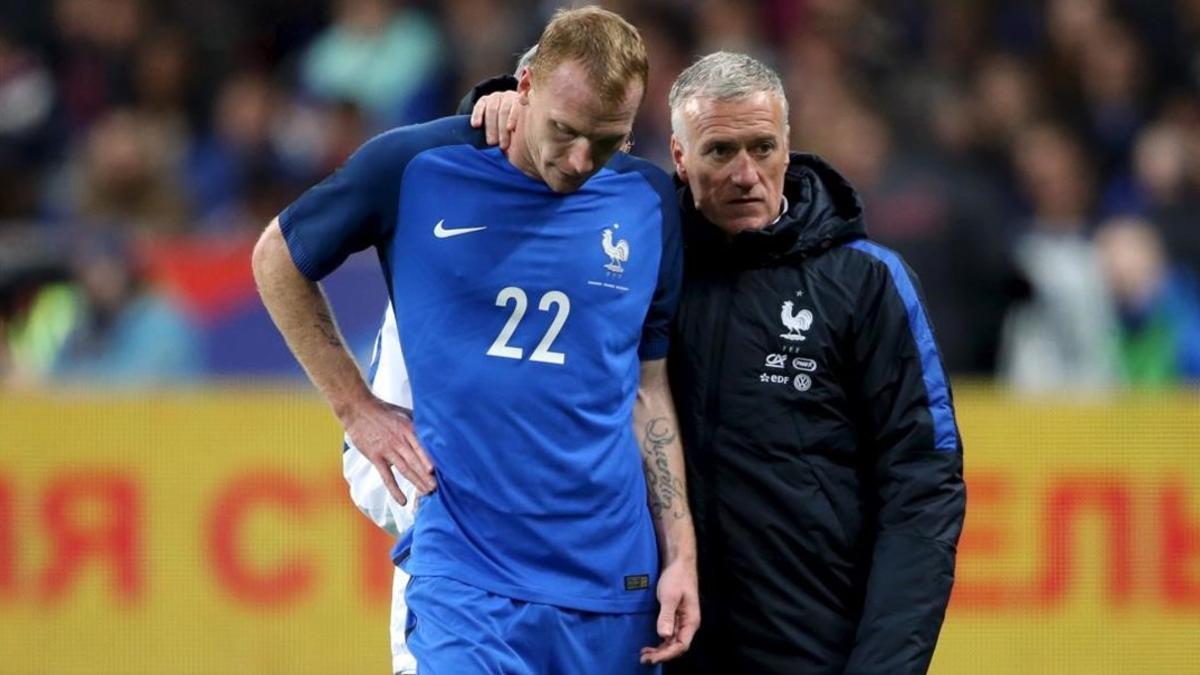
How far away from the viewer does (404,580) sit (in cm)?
488

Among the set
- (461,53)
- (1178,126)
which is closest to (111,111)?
(461,53)

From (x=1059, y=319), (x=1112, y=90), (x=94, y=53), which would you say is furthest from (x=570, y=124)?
(x=94, y=53)

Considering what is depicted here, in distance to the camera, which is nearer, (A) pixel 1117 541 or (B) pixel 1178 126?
(A) pixel 1117 541

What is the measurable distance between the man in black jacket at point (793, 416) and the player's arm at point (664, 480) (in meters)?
0.07

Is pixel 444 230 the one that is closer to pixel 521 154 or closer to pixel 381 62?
pixel 521 154

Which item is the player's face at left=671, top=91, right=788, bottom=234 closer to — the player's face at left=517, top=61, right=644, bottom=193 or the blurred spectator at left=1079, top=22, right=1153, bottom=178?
the player's face at left=517, top=61, right=644, bottom=193

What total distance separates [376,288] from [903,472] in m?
5.46

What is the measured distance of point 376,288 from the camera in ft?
32.1

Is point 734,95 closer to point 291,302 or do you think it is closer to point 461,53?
point 291,302

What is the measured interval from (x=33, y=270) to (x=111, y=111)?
185 cm

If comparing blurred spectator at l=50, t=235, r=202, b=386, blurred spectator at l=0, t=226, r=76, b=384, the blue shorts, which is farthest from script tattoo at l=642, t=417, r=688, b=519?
blurred spectator at l=0, t=226, r=76, b=384

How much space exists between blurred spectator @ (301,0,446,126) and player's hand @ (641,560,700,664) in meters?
7.35

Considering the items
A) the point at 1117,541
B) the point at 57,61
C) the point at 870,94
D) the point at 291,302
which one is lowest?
the point at 1117,541

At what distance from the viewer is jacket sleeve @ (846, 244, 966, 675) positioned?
4555mm
